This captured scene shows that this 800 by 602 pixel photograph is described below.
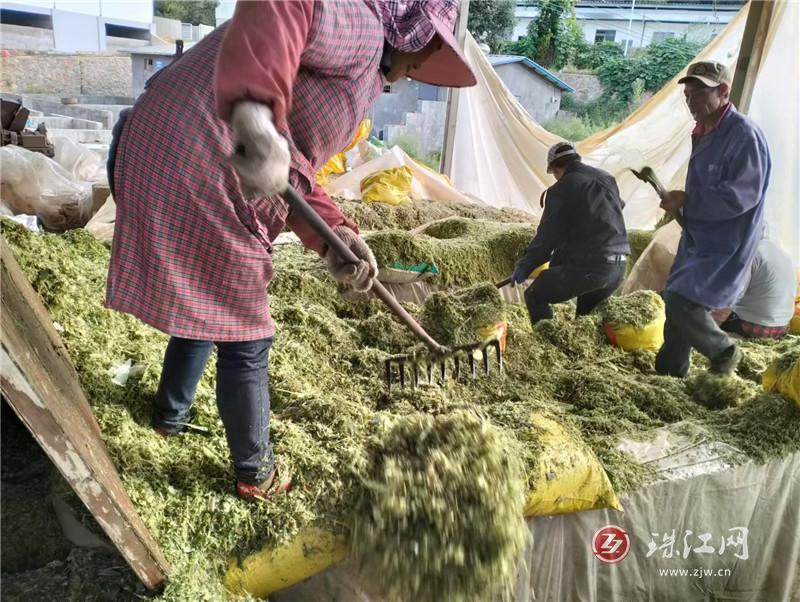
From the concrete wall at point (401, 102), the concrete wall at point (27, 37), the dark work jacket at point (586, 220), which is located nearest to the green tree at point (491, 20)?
the concrete wall at point (401, 102)

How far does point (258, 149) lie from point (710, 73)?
7.65 ft

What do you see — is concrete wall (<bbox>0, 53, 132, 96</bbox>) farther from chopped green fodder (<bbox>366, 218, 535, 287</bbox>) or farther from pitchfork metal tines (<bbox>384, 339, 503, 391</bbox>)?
pitchfork metal tines (<bbox>384, 339, 503, 391</bbox>)

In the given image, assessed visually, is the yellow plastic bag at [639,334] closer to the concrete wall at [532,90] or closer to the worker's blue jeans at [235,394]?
the concrete wall at [532,90]

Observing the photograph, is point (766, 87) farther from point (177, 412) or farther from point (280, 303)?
point (177, 412)

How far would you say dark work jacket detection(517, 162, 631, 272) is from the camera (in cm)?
280

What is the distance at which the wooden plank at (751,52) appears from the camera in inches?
102

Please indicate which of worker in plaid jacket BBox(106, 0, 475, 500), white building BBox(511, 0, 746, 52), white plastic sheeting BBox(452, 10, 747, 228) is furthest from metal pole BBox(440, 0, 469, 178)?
worker in plaid jacket BBox(106, 0, 475, 500)

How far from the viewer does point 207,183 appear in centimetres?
128

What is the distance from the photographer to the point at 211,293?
54.2 inches

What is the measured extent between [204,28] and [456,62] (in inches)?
38.7

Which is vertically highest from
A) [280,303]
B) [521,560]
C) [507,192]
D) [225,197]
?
[225,197]

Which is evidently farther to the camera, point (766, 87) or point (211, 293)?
point (766, 87)

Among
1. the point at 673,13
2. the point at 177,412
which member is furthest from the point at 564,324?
the point at 177,412

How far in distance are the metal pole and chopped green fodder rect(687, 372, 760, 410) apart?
7.32ft
